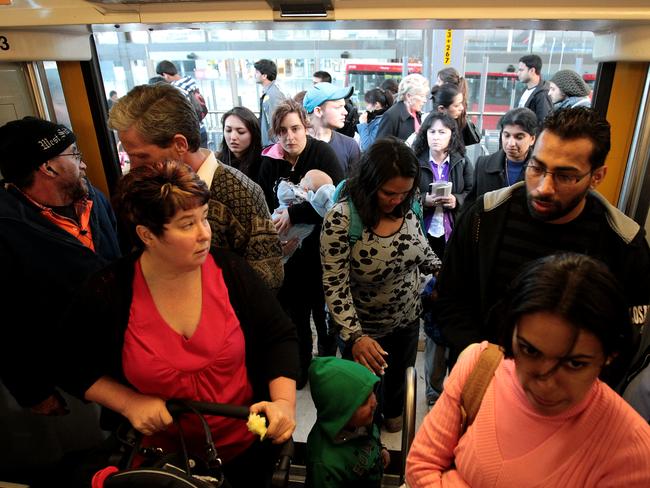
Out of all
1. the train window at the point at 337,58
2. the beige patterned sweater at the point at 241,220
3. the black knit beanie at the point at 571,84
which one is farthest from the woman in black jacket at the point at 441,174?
the train window at the point at 337,58

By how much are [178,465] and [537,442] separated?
94 cm

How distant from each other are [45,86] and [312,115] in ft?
5.68

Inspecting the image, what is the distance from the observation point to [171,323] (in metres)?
1.31

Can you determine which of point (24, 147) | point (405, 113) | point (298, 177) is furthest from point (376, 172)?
point (405, 113)

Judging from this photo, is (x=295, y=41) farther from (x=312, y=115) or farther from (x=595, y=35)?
(x=595, y=35)

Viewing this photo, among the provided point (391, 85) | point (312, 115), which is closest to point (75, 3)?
point (312, 115)

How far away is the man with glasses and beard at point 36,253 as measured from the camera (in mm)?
1684

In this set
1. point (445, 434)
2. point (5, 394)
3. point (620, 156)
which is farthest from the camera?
point (5, 394)

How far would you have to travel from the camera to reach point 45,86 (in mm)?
2264

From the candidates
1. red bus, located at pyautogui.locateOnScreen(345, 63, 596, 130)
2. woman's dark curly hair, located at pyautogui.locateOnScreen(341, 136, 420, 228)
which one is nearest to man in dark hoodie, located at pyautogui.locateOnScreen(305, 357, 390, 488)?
woman's dark curly hair, located at pyautogui.locateOnScreen(341, 136, 420, 228)

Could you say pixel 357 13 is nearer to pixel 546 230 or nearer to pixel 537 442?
pixel 546 230

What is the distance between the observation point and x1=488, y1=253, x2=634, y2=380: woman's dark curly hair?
2.80ft

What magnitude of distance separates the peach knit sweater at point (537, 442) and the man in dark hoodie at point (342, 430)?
0.45 meters

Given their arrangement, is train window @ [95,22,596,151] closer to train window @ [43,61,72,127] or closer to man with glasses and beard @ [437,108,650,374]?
train window @ [43,61,72,127]
